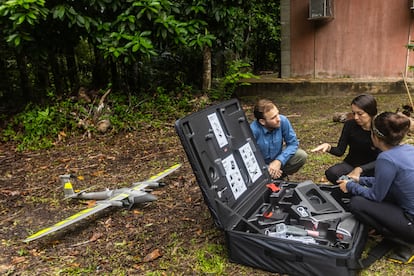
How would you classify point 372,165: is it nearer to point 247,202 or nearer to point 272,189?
point 272,189

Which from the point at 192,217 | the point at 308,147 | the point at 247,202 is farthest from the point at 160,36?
the point at 247,202

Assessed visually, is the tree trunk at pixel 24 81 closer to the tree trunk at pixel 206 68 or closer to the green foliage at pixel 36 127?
the green foliage at pixel 36 127

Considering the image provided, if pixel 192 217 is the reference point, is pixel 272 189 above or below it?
above

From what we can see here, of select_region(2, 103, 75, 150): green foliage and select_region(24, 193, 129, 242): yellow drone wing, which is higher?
select_region(2, 103, 75, 150): green foliage

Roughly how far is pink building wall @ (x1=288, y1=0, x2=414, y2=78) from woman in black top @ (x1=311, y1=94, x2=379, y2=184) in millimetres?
5832

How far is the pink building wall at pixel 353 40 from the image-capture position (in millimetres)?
8203

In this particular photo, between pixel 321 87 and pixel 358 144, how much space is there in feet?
18.4

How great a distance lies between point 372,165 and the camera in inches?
127

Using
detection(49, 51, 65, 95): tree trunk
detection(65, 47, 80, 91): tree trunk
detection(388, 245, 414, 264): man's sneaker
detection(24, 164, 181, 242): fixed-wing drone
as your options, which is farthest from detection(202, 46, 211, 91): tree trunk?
detection(388, 245, 414, 264): man's sneaker

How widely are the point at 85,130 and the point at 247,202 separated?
14.5 ft

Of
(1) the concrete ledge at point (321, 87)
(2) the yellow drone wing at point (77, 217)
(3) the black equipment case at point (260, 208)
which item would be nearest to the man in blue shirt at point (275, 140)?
(3) the black equipment case at point (260, 208)

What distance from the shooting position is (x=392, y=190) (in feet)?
8.45

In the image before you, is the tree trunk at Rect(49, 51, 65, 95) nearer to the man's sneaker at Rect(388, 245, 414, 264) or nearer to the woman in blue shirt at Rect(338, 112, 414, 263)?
the woman in blue shirt at Rect(338, 112, 414, 263)

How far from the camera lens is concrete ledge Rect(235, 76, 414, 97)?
26.8ft
